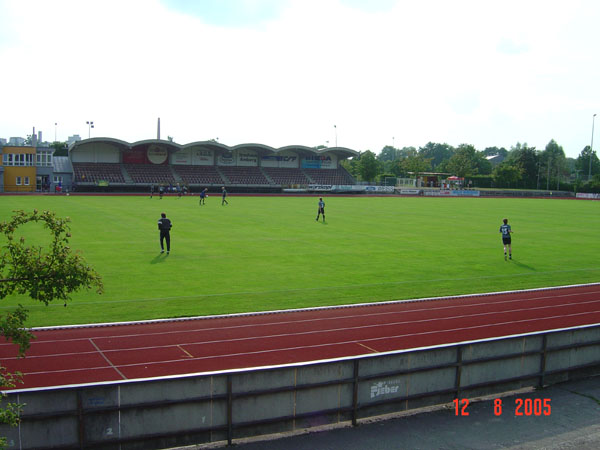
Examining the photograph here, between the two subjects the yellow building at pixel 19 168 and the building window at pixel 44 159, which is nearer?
the yellow building at pixel 19 168

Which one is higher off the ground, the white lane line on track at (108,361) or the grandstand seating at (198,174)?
the grandstand seating at (198,174)

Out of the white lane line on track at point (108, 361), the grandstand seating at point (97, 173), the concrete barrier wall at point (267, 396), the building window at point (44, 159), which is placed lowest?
the white lane line on track at point (108, 361)

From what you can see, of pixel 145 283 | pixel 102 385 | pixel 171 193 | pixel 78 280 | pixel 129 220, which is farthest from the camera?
pixel 171 193

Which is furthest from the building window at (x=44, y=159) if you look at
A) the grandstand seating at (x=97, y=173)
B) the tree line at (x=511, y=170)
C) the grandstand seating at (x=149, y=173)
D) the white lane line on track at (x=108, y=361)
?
the white lane line on track at (x=108, y=361)

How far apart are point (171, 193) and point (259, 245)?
46162mm

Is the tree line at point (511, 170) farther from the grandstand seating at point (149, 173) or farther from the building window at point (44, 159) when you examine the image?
the building window at point (44, 159)

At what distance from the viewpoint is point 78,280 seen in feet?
21.6

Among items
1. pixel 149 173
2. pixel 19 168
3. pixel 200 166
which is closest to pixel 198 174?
pixel 200 166

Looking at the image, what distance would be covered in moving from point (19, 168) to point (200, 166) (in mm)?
25230

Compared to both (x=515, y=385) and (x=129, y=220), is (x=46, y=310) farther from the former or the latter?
(x=129, y=220)

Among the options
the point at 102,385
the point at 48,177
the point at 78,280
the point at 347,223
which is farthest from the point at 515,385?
the point at 48,177

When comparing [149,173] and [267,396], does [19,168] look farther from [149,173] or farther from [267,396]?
[267,396]

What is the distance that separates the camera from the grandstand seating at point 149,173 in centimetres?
7625

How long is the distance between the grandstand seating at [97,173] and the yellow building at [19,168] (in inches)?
209
